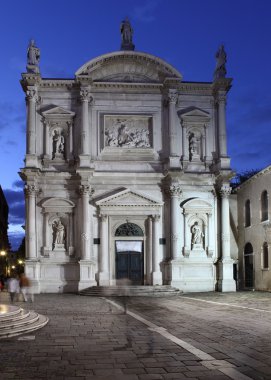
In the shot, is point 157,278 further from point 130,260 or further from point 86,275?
point 86,275

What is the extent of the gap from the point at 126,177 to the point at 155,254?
16.5 ft

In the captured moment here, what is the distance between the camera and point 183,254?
107 ft

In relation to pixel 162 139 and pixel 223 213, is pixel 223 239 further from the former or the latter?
pixel 162 139

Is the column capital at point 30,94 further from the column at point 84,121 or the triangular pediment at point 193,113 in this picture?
the triangular pediment at point 193,113

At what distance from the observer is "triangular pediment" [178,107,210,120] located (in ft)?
111

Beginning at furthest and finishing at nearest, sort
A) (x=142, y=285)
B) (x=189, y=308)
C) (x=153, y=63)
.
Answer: (x=153, y=63), (x=142, y=285), (x=189, y=308)

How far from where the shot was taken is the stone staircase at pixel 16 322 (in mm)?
13508

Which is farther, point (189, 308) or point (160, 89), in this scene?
A: point (160, 89)

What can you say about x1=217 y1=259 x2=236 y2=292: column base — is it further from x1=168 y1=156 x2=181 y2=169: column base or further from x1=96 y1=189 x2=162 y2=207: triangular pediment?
x1=168 y1=156 x2=181 y2=169: column base

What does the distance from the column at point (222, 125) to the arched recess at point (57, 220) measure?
999 cm

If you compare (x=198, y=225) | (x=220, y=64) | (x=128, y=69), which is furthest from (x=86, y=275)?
(x=220, y=64)

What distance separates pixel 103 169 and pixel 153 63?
→ 298 inches

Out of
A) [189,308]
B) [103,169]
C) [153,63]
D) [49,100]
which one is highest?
[153,63]

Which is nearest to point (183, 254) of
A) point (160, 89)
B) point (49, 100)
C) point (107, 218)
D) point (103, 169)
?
point (107, 218)
